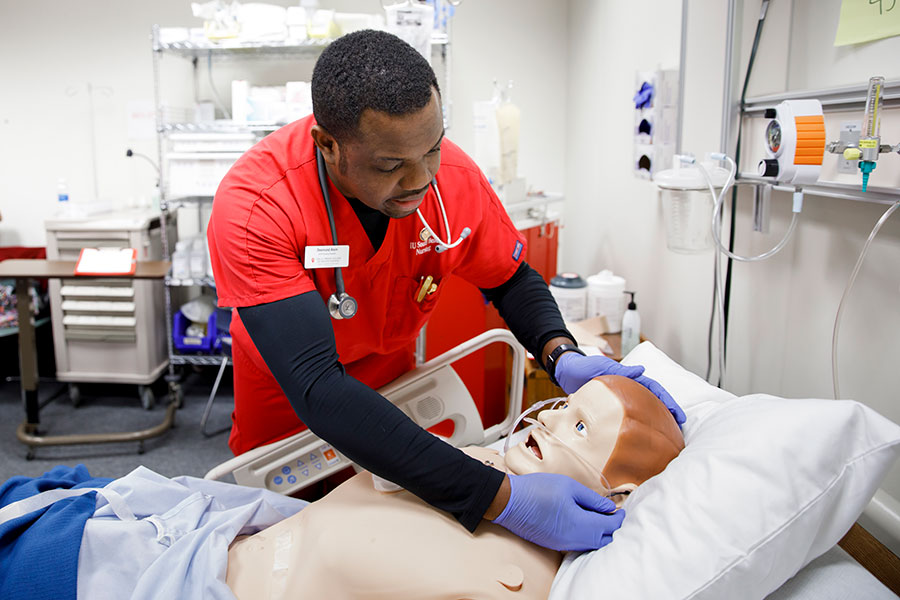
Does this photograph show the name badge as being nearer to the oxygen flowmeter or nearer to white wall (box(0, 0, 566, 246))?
the oxygen flowmeter

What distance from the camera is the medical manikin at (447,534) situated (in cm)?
103

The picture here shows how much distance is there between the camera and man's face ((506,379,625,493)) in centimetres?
115

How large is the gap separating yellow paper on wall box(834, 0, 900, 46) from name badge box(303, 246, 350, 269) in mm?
980

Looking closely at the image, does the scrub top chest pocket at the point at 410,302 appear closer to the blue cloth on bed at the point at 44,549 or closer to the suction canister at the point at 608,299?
the blue cloth on bed at the point at 44,549

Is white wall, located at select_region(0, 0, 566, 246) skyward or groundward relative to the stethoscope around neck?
skyward

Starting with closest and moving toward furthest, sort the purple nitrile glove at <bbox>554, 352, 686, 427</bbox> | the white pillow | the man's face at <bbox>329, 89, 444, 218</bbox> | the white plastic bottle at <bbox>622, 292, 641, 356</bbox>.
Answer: the white pillow → the man's face at <bbox>329, 89, 444, 218</bbox> → the purple nitrile glove at <bbox>554, 352, 686, 427</bbox> → the white plastic bottle at <bbox>622, 292, 641, 356</bbox>

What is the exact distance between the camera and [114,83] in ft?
12.7

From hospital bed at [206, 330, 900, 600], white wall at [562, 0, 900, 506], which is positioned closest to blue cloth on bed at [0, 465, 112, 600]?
hospital bed at [206, 330, 900, 600]

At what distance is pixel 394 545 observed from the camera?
1065mm

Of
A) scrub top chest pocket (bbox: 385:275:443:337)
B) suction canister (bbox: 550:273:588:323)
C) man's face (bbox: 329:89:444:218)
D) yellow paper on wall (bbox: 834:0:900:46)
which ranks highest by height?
yellow paper on wall (bbox: 834:0:900:46)

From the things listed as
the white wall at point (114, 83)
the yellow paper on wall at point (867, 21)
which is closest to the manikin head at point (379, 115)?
the yellow paper on wall at point (867, 21)

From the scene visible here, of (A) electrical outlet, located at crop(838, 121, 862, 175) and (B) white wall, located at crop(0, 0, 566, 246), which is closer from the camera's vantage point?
(A) electrical outlet, located at crop(838, 121, 862, 175)

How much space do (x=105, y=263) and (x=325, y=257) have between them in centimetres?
196

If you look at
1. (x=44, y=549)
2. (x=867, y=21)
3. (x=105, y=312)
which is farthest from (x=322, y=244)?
(x=105, y=312)
